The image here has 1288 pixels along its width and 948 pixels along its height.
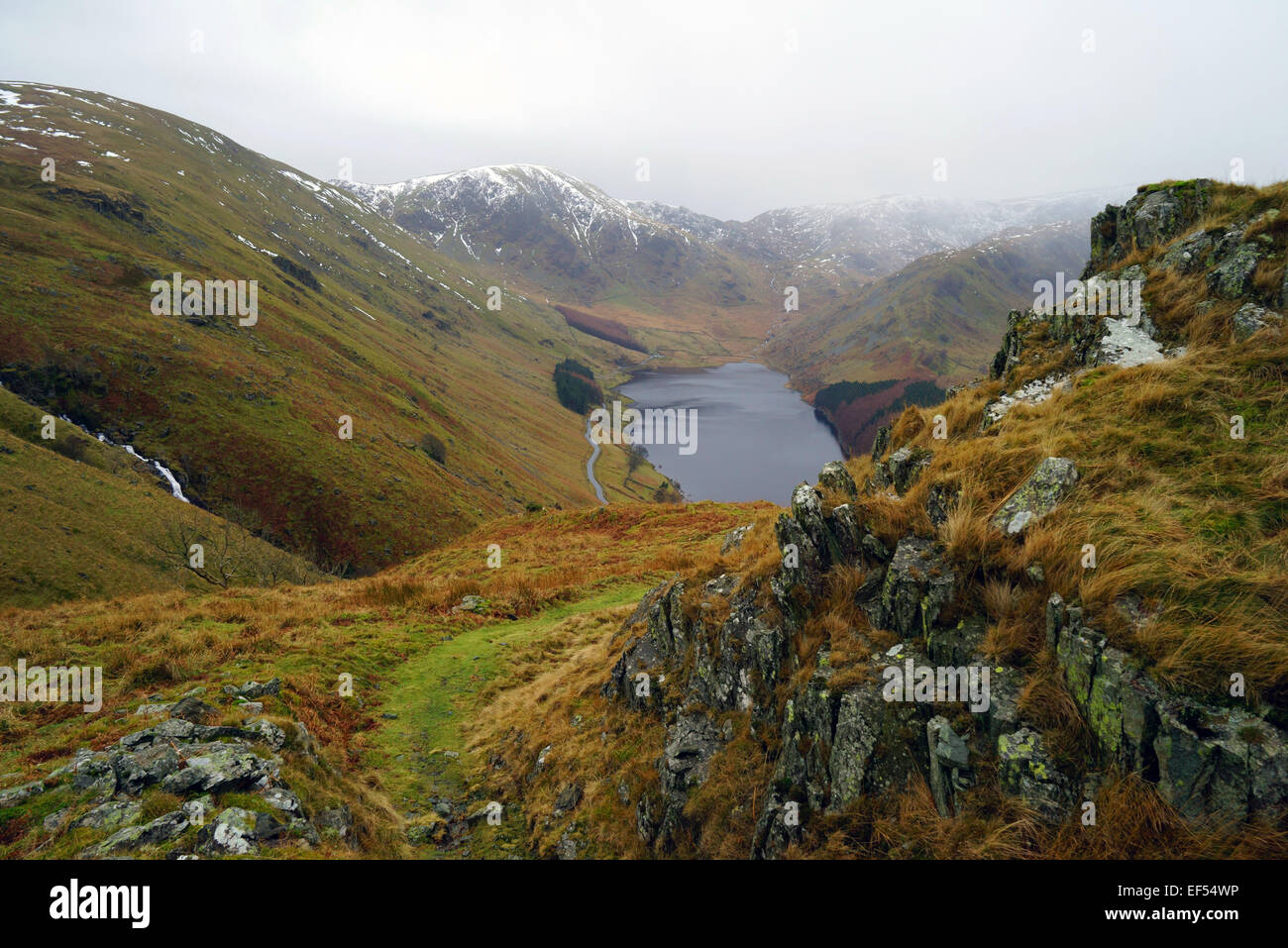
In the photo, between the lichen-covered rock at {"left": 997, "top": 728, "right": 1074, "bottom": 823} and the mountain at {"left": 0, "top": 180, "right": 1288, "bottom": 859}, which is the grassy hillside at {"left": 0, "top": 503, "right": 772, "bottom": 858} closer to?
the mountain at {"left": 0, "top": 180, "right": 1288, "bottom": 859}

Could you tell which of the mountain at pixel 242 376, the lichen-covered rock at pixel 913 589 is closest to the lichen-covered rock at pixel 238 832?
the lichen-covered rock at pixel 913 589

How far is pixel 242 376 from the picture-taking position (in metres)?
67.8

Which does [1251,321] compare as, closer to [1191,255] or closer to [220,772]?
[1191,255]

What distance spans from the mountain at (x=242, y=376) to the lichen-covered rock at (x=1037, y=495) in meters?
57.2

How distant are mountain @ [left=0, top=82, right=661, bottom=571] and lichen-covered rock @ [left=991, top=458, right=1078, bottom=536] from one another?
5720 centimetres

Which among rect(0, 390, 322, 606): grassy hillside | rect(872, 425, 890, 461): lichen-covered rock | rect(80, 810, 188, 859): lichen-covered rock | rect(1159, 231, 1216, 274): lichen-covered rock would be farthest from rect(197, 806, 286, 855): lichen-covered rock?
rect(0, 390, 322, 606): grassy hillside

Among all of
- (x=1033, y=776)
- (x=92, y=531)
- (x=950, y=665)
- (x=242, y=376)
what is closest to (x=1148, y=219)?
(x=950, y=665)

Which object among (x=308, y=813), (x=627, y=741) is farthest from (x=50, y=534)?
(x=627, y=741)

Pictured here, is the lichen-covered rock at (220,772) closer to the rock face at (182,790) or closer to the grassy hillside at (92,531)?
the rock face at (182,790)

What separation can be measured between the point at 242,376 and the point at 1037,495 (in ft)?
275

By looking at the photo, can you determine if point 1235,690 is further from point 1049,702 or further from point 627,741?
point 627,741

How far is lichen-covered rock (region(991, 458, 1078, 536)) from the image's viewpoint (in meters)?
7.65

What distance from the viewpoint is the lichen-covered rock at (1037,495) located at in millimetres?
7648
